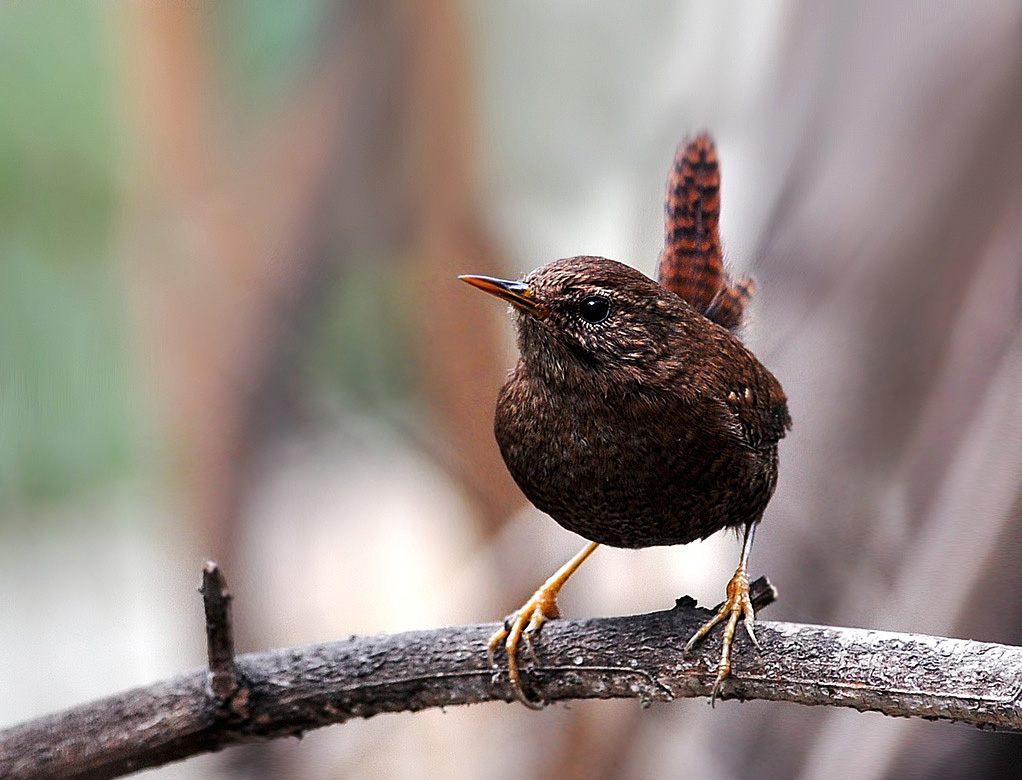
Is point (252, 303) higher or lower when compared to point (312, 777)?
higher

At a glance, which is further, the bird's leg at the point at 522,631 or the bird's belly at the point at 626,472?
the bird's leg at the point at 522,631

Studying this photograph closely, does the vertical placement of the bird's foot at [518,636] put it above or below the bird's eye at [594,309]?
below

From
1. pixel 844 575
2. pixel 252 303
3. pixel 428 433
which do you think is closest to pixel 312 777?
pixel 428 433

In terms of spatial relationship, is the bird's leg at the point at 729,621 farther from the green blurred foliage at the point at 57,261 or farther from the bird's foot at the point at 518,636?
the green blurred foliage at the point at 57,261

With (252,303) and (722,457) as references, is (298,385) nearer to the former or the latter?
(252,303)

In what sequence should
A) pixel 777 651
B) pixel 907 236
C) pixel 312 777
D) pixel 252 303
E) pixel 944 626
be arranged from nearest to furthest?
Answer: pixel 777 651, pixel 944 626, pixel 907 236, pixel 312 777, pixel 252 303

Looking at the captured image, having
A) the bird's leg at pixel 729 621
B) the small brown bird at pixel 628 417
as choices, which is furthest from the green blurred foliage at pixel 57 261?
the bird's leg at pixel 729 621
